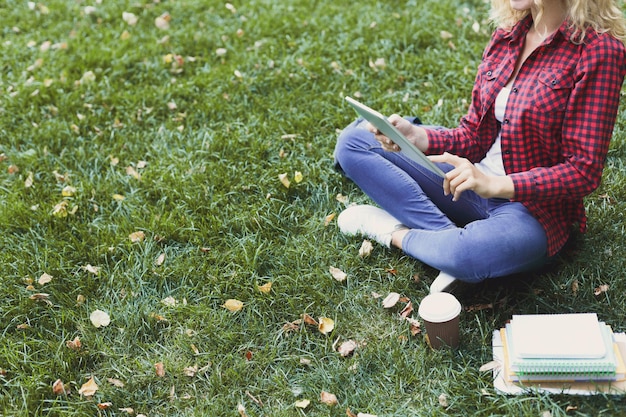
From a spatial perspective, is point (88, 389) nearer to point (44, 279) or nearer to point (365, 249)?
point (44, 279)

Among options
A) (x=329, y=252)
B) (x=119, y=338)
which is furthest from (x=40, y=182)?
(x=329, y=252)

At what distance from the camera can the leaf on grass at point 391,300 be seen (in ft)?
9.45

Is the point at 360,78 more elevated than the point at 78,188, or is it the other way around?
the point at 360,78

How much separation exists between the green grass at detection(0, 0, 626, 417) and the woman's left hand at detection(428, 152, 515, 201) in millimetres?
529

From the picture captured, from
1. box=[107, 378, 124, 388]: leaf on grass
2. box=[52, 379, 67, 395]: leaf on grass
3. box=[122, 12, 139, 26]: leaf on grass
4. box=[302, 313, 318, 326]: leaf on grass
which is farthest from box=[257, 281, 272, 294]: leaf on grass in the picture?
box=[122, 12, 139, 26]: leaf on grass

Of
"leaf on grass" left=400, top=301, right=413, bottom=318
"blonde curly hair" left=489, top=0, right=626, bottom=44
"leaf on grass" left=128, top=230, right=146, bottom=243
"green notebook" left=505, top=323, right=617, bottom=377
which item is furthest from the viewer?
"leaf on grass" left=128, top=230, right=146, bottom=243

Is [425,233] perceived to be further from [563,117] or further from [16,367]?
[16,367]

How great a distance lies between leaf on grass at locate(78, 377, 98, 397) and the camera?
2.63m

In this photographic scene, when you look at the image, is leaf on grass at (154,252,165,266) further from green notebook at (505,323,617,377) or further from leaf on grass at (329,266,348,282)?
green notebook at (505,323,617,377)

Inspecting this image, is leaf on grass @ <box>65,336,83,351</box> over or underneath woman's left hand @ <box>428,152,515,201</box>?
underneath

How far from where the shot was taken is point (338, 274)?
3.04 metres

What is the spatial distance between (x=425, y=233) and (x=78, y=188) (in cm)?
183

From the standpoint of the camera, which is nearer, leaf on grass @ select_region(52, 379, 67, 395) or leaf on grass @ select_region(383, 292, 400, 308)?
leaf on grass @ select_region(52, 379, 67, 395)

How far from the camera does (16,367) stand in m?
2.72
